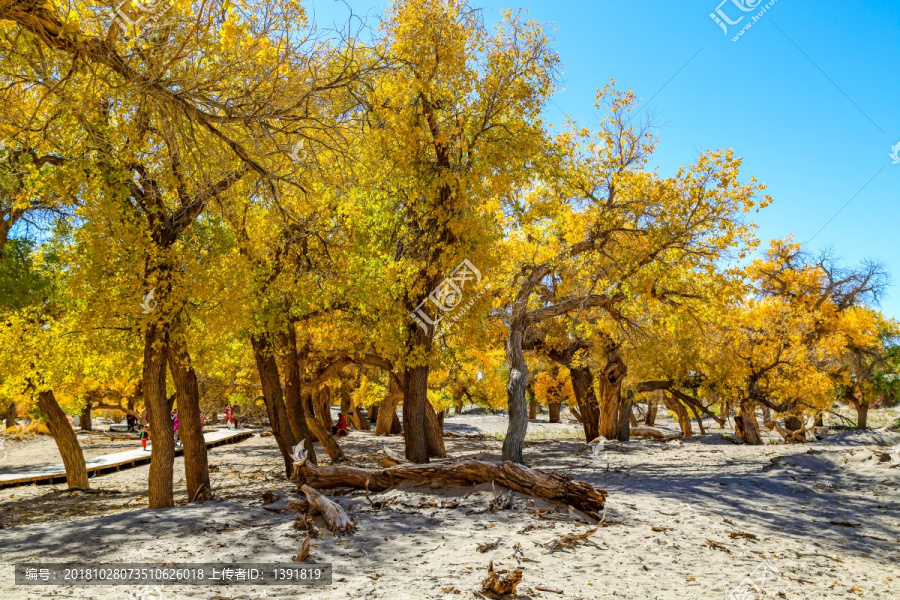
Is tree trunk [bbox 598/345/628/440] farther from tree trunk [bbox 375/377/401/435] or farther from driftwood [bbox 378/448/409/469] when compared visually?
driftwood [bbox 378/448/409/469]

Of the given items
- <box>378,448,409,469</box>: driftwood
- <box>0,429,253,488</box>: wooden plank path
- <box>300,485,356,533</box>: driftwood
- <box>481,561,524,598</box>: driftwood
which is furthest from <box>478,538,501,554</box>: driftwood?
<box>0,429,253,488</box>: wooden plank path

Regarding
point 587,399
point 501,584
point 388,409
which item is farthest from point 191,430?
point 587,399

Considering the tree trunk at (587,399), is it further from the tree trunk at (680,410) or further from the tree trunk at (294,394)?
the tree trunk at (294,394)

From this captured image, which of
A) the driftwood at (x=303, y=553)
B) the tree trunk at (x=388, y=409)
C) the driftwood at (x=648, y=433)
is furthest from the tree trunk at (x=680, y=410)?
the driftwood at (x=303, y=553)

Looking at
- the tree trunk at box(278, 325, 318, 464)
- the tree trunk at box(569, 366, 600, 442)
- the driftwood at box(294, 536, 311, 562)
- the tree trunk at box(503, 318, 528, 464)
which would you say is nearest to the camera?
the driftwood at box(294, 536, 311, 562)

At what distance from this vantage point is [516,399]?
12922mm

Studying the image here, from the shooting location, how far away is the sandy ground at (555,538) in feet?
16.0

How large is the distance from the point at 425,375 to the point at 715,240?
6.79m

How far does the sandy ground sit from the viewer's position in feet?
16.0

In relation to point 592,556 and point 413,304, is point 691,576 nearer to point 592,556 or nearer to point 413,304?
point 592,556

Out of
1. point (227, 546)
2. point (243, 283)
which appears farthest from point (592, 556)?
point (243, 283)

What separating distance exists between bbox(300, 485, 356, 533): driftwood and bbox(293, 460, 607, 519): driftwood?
4.16ft

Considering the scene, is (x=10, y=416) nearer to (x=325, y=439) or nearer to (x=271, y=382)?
(x=325, y=439)

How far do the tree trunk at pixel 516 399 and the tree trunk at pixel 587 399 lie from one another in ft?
25.9
